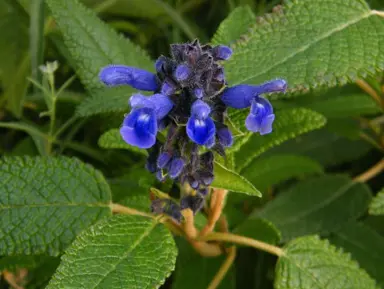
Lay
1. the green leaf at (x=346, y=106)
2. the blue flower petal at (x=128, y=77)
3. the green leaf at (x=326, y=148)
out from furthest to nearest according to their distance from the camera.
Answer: the green leaf at (x=326, y=148) → the green leaf at (x=346, y=106) → the blue flower petal at (x=128, y=77)

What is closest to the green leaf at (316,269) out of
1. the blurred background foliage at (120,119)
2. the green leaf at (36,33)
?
the blurred background foliage at (120,119)

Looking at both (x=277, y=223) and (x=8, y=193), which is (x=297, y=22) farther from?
(x=8, y=193)

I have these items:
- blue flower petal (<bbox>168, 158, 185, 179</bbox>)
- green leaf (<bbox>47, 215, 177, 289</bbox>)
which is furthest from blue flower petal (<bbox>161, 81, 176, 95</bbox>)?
green leaf (<bbox>47, 215, 177, 289</bbox>)

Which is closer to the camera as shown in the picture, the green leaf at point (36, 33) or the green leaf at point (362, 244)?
the green leaf at point (362, 244)

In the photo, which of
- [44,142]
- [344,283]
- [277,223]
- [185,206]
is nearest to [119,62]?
[44,142]

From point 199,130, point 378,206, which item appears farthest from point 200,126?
point 378,206

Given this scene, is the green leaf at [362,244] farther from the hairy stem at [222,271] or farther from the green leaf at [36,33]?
the green leaf at [36,33]

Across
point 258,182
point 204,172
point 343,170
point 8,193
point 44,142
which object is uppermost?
point 343,170

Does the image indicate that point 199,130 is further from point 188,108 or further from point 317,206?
point 317,206
